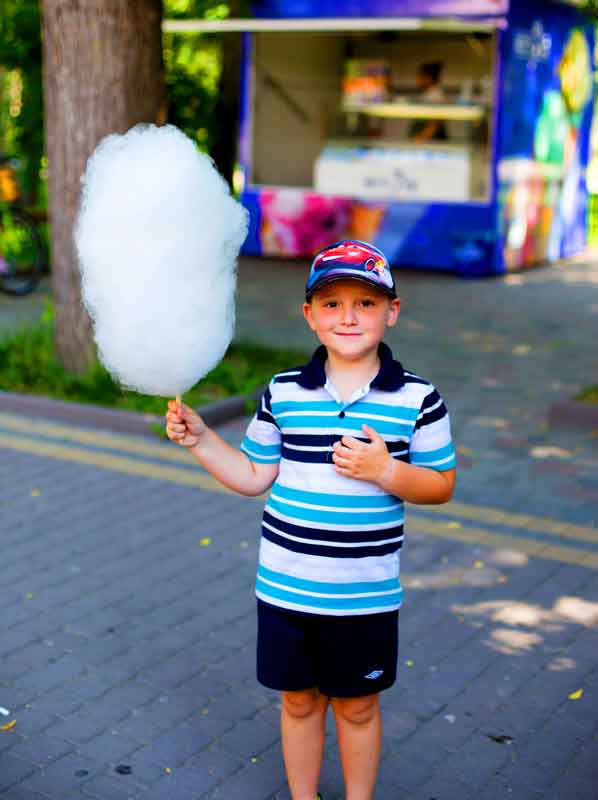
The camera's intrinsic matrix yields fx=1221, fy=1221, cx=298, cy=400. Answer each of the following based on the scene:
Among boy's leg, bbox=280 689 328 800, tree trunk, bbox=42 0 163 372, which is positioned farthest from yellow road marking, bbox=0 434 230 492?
boy's leg, bbox=280 689 328 800

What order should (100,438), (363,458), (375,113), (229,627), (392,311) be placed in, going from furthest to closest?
(375,113) < (100,438) < (229,627) < (392,311) < (363,458)

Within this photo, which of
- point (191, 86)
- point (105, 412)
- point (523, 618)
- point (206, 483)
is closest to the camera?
point (523, 618)

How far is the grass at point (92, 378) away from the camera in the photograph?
782cm

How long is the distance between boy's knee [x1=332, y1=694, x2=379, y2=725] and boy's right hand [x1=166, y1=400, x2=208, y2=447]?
775mm

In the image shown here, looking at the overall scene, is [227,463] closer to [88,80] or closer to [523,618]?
[523,618]

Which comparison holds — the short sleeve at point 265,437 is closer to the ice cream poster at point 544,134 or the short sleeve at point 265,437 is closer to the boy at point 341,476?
the boy at point 341,476

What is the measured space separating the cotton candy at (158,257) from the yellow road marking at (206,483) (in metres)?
3.10

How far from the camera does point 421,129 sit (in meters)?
15.2

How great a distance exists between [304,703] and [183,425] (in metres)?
0.80

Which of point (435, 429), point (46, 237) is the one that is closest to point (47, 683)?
point (435, 429)

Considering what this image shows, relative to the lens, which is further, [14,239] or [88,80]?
[14,239]

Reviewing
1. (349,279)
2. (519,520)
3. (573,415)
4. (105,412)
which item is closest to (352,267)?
(349,279)

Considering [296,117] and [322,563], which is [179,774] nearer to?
[322,563]

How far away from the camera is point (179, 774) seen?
3623 mm
